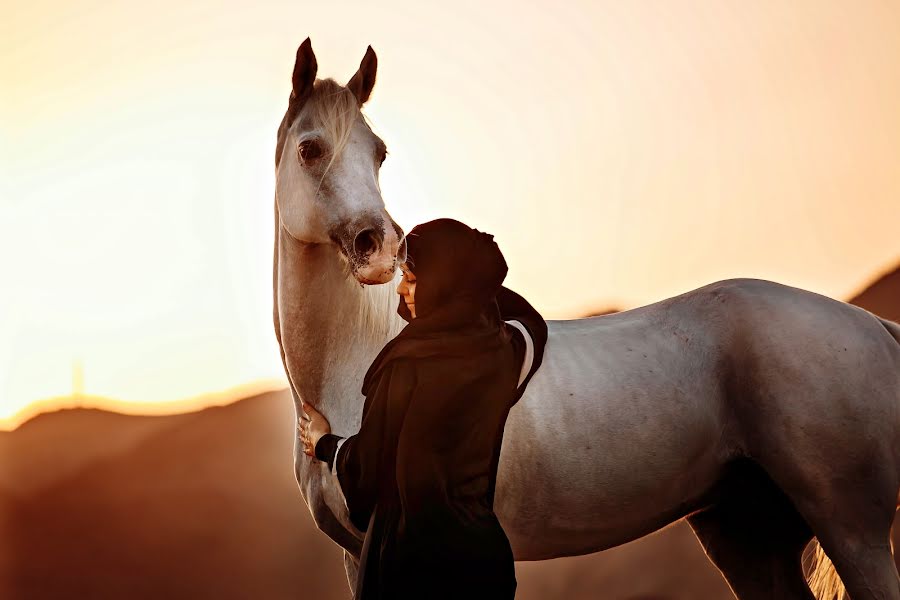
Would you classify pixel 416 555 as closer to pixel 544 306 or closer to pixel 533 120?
pixel 544 306

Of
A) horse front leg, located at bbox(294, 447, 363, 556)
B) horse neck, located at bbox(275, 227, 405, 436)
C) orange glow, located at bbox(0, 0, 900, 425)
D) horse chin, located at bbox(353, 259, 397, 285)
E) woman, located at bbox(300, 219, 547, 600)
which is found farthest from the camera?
orange glow, located at bbox(0, 0, 900, 425)

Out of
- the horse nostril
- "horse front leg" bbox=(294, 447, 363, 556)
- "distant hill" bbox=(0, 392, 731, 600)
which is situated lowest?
"distant hill" bbox=(0, 392, 731, 600)

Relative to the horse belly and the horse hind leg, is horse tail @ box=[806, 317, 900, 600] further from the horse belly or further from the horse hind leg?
the horse belly

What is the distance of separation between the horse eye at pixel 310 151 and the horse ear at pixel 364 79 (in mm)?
225

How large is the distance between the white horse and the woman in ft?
1.22

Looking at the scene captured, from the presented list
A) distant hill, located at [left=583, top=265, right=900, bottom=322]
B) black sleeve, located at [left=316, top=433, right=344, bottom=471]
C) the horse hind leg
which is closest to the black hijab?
black sleeve, located at [left=316, top=433, right=344, bottom=471]

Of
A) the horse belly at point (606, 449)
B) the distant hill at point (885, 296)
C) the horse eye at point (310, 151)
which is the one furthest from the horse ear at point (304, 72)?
the distant hill at point (885, 296)

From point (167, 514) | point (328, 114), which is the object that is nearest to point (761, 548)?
point (328, 114)

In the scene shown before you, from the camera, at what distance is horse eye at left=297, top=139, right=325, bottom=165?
1.98 meters

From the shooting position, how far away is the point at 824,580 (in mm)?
2268

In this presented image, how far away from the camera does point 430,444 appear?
148 centimetres

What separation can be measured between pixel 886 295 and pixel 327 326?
2.71m

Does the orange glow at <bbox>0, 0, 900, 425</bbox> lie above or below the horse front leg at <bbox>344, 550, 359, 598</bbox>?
Answer: above

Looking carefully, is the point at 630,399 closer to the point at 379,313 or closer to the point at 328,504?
the point at 379,313
